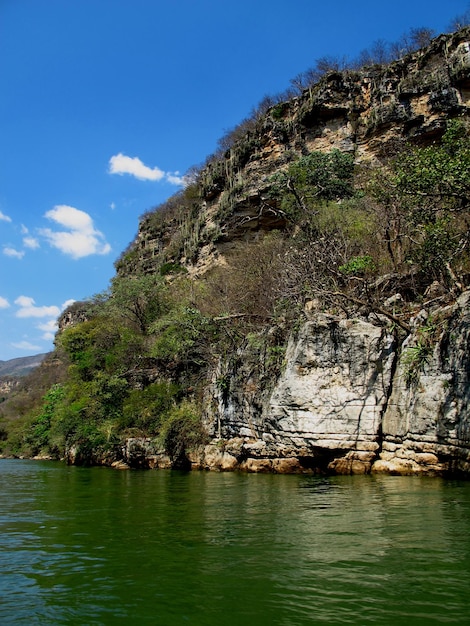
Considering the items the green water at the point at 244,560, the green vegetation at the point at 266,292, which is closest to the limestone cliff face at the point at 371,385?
the green vegetation at the point at 266,292

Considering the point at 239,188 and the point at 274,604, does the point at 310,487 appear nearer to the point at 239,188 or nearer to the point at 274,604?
the point at 274,604

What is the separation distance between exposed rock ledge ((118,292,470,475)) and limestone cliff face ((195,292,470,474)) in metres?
0.03

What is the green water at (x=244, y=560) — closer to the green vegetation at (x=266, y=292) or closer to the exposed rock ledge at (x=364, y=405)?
the exposed rock ledge at (x=364, y=405)

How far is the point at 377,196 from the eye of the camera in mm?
18703

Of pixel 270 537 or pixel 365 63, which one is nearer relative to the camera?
pixel 270 537

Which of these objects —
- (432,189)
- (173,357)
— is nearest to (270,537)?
(432,189)

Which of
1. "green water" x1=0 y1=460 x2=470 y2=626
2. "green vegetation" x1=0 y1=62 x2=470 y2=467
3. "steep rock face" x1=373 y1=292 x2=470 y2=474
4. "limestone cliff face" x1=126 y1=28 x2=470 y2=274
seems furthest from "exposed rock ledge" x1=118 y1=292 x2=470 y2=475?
"limestone cliff face" x1=126 y1=28 x2=470 y2=274

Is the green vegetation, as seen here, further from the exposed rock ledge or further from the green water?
the green water

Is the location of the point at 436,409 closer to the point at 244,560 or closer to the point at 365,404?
the point at 365,404

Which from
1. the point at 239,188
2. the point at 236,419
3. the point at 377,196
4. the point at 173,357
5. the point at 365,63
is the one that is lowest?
the point at 236,419

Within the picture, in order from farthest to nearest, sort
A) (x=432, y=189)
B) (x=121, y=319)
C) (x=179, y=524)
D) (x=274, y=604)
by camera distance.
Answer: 1. (x=121, y=319)
2. (x=432, y=189)
3. (x=179, y=524)
4. (x=274, y=604)

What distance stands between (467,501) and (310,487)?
14.4ft

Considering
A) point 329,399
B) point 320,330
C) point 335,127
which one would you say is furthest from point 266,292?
point 335,127

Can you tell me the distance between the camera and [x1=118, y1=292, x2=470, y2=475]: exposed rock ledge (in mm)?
13266
